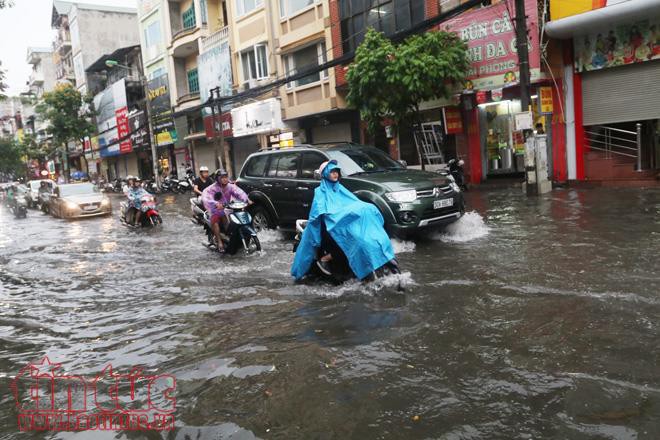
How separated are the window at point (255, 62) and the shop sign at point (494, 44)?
12.4 m

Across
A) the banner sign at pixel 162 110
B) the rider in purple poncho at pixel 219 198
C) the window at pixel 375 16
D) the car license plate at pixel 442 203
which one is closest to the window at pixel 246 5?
the window at pixel 375 16

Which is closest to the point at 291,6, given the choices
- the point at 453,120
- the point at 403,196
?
the point at 453,120

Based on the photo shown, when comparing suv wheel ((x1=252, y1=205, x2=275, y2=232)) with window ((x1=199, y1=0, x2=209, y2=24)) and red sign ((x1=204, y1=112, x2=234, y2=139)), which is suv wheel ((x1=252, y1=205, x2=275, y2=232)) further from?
window ((x1=199, y1=0, x2=209, y2=24))

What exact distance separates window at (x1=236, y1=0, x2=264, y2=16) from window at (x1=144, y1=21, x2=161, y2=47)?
39.8 ft

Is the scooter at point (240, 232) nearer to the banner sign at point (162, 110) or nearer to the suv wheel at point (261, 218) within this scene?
the suv wheel at point (261, 218)

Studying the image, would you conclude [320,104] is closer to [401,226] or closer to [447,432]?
[401,226]

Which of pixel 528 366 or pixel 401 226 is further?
pixel 401 226

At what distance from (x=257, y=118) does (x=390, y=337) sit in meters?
23.7

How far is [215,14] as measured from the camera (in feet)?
105

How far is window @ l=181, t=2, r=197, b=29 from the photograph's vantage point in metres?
33.8

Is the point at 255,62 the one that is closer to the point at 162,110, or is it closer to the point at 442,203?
the point at 162,110

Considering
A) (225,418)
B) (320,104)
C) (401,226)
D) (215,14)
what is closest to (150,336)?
(225,418)

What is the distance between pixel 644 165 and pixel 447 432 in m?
14.0

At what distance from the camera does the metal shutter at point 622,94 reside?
13.7 meters
